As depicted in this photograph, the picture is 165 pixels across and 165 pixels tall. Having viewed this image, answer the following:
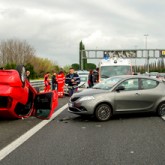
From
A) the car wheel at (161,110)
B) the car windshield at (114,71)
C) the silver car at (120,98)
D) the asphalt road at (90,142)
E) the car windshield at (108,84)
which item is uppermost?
the car windshield at (114,71)

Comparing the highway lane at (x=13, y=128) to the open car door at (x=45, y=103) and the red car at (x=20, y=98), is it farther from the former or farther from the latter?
the open car door at (x=45, y=103)

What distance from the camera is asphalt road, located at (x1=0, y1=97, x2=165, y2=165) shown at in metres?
5.85

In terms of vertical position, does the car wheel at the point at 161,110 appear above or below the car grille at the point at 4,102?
below

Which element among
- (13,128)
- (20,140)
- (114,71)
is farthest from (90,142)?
(114,71)

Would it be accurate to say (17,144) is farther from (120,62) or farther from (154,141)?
(120,62)

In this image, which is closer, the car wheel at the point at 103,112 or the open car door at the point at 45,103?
the car wheel at the point at 103,112

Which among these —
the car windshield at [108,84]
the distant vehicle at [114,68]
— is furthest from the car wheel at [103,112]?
the distant vehicle at [114,68]

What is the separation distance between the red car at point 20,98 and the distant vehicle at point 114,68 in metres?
8.64

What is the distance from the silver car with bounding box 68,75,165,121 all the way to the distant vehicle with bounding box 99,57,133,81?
26.7 feet

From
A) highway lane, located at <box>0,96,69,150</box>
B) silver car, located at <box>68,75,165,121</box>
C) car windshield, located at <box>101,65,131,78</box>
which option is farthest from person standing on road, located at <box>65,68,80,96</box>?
highway lane, located at <box>0,96,69,150</box>

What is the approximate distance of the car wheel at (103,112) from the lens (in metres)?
10.3

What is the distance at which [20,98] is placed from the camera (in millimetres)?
10109

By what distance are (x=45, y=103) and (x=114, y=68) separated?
372 inches

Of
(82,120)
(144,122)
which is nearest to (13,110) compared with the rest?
(82,120)
